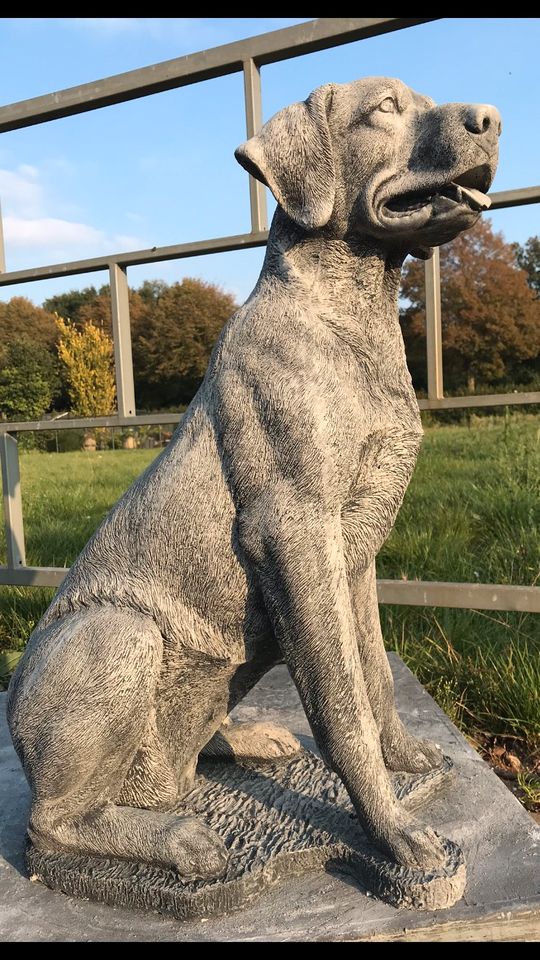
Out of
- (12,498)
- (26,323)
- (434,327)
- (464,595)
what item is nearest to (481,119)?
(434,327)

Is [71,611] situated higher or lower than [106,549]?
lower

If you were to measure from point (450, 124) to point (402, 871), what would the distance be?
1.56m

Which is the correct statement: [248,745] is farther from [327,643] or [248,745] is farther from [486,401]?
[486,401]

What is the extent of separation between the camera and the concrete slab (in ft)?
4.58

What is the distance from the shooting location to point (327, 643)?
148 centimetres

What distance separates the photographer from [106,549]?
165 centimetres

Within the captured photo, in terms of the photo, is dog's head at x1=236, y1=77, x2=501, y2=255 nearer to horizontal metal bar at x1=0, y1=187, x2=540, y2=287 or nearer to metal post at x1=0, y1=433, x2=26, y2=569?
horizontal metal bar at x1=0, y1=187, x2=540, y2=287

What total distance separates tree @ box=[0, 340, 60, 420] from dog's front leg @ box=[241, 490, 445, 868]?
A: 255 cm

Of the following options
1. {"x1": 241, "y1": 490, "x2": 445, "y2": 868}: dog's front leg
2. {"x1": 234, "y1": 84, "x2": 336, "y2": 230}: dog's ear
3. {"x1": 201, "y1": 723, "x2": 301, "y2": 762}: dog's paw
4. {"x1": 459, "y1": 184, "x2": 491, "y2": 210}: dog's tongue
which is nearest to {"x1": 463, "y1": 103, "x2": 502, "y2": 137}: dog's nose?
{"x1": 459, "y1": 184, "x2": 491, "y2": 210}: dog's tongue

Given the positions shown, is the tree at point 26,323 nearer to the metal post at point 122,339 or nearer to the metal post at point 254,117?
the metal post at point 122,339

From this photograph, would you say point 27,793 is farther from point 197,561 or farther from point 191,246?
point 191,246

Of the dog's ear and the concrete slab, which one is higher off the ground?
the dog's ear

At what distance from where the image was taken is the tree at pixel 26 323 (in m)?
3.69

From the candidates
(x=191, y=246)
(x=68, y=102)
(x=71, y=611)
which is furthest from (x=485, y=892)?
(x=68, y=102)
